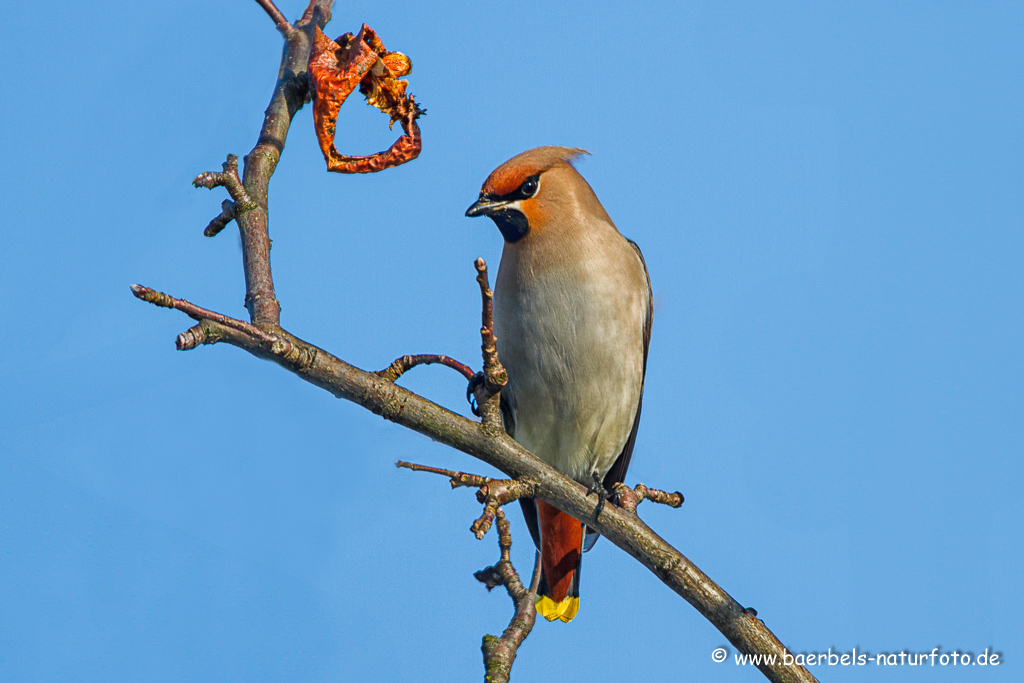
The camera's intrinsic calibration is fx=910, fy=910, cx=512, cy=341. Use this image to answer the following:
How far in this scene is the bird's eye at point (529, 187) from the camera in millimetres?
3736

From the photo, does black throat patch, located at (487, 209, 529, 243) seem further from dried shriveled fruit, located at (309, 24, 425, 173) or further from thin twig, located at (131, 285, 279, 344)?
thin twig, located at (131, 285, 279, 344)

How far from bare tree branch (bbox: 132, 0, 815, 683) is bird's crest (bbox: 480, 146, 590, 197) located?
98 centimetres

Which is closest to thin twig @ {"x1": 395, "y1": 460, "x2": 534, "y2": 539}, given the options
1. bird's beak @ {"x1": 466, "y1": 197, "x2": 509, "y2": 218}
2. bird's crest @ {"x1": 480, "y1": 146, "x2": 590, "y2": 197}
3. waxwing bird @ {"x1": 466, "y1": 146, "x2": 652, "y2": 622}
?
waxwing bird @ {"x1": 466, "y1": 146, "x2": 652, "y2": 622}

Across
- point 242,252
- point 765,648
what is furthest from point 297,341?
point 765,648

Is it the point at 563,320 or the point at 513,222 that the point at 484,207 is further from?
the point at 563,320

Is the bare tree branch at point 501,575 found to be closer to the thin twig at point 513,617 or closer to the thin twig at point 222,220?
the thin twig at point 513,617

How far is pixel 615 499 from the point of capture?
Result: 305 centimetres

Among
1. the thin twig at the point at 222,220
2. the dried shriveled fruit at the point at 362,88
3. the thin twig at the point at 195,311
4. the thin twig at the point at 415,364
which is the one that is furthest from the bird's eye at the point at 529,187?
the thin twig at the point at 195,311

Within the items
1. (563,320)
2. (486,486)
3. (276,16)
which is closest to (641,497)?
(486,486)

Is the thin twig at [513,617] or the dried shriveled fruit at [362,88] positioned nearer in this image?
the dried shriveled fruit at [362,88]

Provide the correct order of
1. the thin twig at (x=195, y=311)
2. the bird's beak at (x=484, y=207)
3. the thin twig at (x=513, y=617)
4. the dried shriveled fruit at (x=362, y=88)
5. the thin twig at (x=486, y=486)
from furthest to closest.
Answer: the bird's beak at (x=484, y=207)
the thin twig at (x=513, y=617)
the dried shriveled fruit at (x=362, y=88)
the thin twig at (x=486, y=486)
the thin twig at (x=195, y=311)

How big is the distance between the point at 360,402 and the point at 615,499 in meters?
1.10

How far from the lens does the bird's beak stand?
362 cm

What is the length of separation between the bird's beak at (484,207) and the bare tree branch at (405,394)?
38.1 inches
